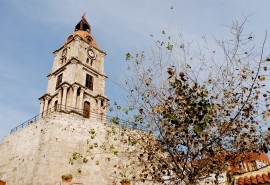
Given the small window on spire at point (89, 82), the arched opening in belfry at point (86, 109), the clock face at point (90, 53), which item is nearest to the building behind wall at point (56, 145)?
the arched opening in belfry at point (86, 109)

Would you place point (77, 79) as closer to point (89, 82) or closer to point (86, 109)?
point (89, 82)

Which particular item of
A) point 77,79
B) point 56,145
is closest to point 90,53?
point 77,79

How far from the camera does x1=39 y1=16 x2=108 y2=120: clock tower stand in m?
33.7

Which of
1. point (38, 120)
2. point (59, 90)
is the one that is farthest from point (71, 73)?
point (38, 120)

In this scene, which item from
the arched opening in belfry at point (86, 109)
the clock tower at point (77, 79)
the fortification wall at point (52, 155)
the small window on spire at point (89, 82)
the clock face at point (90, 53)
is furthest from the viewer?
the clock face at point (90, 53)

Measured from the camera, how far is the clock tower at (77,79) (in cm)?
3369

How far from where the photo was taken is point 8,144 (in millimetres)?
27438

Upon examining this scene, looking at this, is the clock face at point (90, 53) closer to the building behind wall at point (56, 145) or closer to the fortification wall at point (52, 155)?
the building behind wall at point (56, 145)

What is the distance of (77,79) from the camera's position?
3503cm

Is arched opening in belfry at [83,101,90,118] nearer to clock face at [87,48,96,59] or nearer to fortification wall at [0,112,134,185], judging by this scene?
clock face at [87,48,96,59]

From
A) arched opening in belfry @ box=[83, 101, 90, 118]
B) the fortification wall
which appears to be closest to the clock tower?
arched opening in belfry @ box=[83, 101, 90, 118]

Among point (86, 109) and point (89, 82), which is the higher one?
point (89, 82)

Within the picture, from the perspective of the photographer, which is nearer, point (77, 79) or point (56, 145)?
point (56, 145)

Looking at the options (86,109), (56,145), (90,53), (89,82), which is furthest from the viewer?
(90,53)
